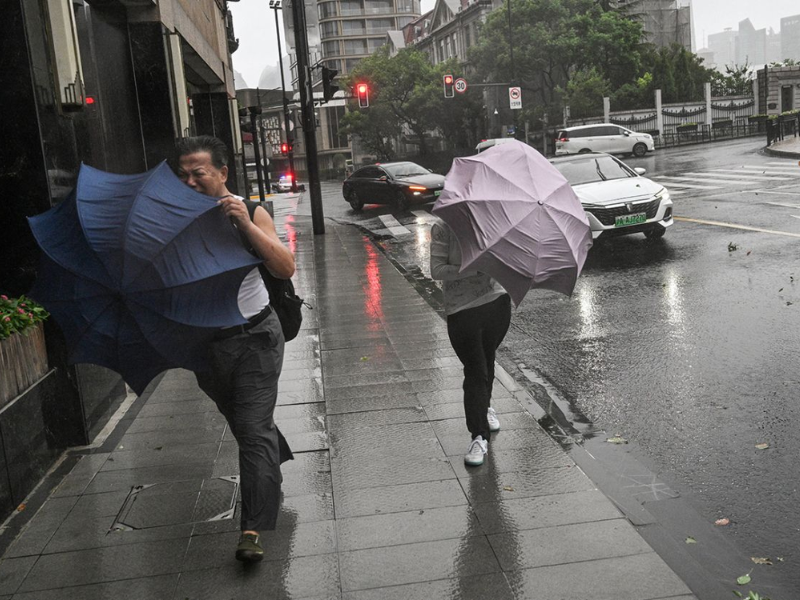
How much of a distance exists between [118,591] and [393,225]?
18466 mm

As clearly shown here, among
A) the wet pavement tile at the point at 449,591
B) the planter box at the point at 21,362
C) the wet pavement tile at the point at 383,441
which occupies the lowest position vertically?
the wet pavement tile at the point at 383,441

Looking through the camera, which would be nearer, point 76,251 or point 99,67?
point 76,251

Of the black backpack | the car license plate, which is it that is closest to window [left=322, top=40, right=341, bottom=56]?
the car license plate

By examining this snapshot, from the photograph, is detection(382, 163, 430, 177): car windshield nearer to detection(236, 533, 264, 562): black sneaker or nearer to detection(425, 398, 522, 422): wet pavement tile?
detection(425, 398, 522, 422): wet pavement tile

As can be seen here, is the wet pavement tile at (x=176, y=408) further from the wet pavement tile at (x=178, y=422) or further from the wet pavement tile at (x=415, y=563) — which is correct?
the wet pavement tile at (x=415, y=563)

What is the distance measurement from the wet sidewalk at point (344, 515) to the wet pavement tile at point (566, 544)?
0.01 meters

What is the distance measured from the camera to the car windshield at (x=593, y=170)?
1488cm

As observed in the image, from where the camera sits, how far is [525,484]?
190 inches

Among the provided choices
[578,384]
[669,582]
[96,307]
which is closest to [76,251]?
[96,307]

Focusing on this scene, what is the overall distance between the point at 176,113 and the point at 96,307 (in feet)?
24.2

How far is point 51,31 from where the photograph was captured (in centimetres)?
577

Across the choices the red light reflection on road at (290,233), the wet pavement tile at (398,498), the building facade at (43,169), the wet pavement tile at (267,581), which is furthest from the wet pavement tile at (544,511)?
the red light reflection on road at (290,233)

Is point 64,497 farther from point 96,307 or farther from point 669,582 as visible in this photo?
point 669,582

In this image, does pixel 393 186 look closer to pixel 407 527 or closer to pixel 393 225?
pixel 393 225
